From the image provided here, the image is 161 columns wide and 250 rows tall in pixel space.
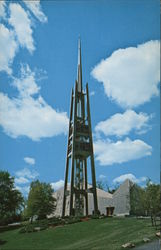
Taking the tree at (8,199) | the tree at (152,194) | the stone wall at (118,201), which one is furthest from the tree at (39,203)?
the tree at (152,194)

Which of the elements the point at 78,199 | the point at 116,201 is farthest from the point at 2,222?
the point at 116,201

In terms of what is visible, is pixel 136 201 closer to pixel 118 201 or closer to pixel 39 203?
pixel 118 201

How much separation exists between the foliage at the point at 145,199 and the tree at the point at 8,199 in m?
15.8

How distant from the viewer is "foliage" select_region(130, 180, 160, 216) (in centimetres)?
2997

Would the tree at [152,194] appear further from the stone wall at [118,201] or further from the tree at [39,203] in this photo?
the tree at [39,203]

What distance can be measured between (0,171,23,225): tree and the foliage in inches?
624

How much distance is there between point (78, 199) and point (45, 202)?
5936 millimetres

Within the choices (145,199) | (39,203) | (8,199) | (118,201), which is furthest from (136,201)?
(8,199)

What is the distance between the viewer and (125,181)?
40656 millimetres

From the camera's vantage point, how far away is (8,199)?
3356 cm

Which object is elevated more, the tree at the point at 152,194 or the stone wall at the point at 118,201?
the tree at the point at 152,194

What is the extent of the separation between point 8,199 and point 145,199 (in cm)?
1732

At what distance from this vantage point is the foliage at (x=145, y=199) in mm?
29966

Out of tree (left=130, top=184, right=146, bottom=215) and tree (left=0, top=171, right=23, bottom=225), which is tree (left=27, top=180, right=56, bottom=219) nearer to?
tree (left=0, top=171, right=23, bottom=225)
